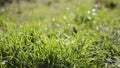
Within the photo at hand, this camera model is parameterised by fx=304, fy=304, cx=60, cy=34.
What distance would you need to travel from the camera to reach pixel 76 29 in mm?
5078

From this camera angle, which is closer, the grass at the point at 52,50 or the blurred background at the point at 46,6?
the grass at the point at 52,50

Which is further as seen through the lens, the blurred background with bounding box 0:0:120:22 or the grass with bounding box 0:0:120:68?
the blurred background with bounding box 0:0:120:22

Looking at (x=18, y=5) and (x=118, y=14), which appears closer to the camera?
(x=118, y=14)

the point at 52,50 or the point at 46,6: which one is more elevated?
the point at 52,50

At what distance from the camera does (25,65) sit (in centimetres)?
374

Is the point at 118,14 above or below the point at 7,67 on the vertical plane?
below

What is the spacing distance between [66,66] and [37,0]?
212 inches

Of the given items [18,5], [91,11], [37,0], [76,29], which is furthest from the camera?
[37,0]

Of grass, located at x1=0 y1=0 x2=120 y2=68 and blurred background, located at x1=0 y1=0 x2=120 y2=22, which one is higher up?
grass, located at x1=0 y1=0 x2=120 y2=68

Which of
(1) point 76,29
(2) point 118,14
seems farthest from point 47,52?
(2) point 118,14

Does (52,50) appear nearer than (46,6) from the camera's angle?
Yes

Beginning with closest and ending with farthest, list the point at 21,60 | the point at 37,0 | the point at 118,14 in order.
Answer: the point at 21,60, the point at 118,14, the point at 37,0

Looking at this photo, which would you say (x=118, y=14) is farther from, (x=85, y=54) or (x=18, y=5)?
(x=85, y=54)

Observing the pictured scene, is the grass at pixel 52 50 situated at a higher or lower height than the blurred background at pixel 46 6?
higher
